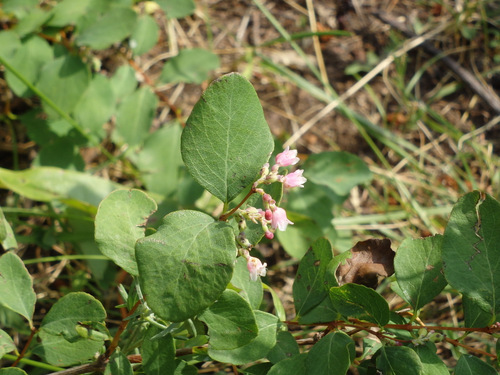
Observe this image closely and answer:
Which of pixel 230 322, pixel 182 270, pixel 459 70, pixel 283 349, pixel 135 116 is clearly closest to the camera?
pixel 182 270

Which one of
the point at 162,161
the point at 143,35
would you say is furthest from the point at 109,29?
the point at 162,161

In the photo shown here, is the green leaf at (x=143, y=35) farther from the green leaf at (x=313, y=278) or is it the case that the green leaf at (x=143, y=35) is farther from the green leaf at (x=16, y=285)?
the green leaf at (x=313, y=278)

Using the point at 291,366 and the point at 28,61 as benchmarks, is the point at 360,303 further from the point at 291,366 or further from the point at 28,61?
the point at 28,61

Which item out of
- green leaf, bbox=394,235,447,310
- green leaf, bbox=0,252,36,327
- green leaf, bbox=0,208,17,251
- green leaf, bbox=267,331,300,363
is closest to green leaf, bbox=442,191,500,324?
green leaf, bbox=394,235,447,310

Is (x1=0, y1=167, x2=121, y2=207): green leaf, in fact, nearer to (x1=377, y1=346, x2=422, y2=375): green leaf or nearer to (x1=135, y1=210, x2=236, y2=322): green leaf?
(x1=135, y1=210, x2=236, y2=322): green leaf

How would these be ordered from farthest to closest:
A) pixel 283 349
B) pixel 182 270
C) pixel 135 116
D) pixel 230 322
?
pixel 135 116 → pixel 283 349 → pixel 230 322 → pixel 182 270
